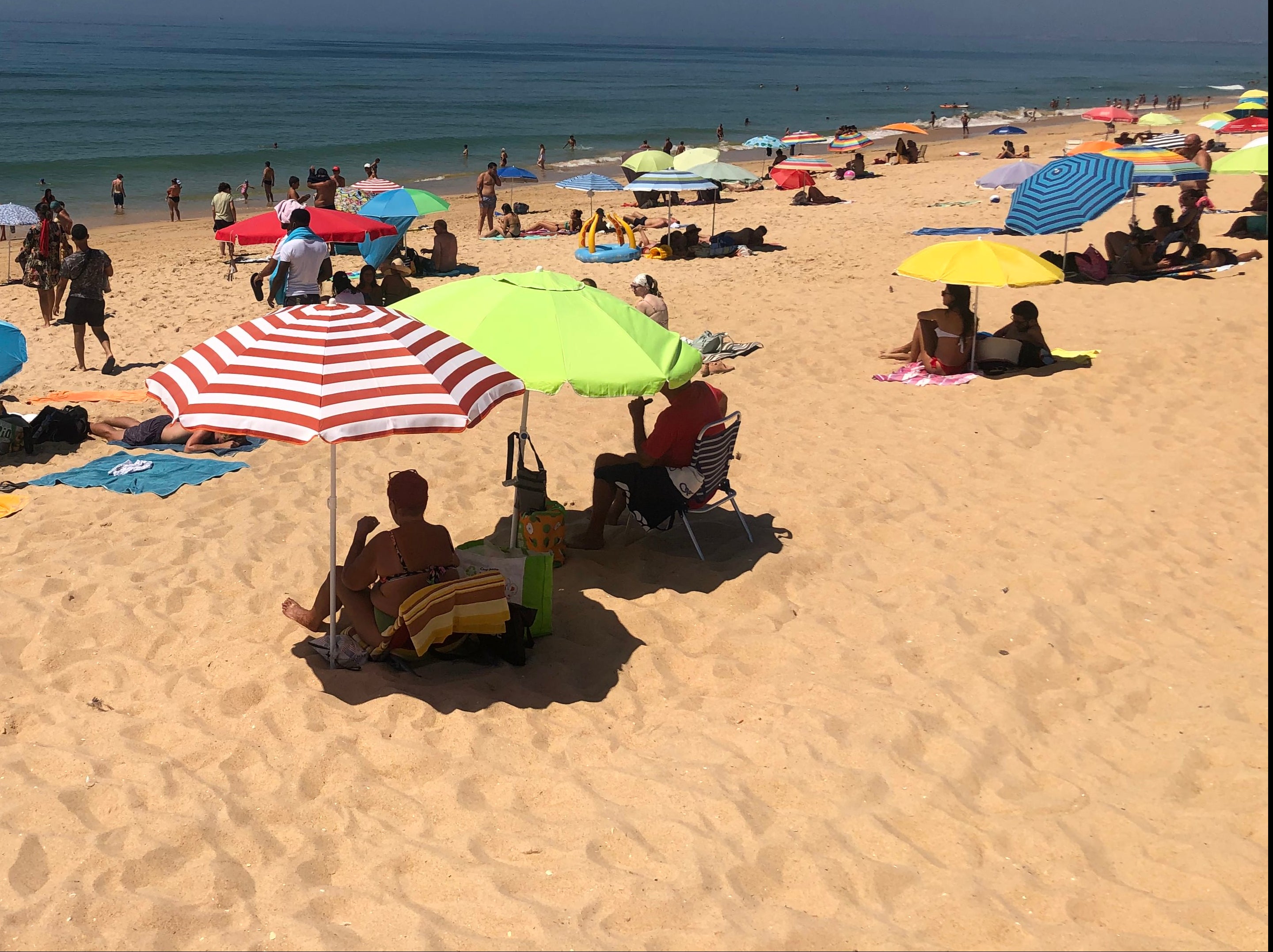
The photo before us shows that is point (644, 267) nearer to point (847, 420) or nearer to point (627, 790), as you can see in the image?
point (847, 420)

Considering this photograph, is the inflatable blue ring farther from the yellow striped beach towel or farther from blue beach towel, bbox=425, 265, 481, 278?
the yellow striped beach towel

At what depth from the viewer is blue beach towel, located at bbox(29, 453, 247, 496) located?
6.59m

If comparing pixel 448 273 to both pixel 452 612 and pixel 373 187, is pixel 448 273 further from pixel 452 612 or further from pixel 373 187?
pixel 452 612

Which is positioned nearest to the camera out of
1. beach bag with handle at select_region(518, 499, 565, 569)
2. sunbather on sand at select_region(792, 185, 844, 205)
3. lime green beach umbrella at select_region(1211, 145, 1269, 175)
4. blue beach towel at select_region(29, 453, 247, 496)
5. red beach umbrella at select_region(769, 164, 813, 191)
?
beach bag with handle at select_region(518, 499, 565, 569)

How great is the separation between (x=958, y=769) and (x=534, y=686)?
181 cm

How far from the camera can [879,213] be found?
62.1 ft

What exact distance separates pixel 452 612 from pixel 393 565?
1.08ft

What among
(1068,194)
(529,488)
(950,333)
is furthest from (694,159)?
(529,488)

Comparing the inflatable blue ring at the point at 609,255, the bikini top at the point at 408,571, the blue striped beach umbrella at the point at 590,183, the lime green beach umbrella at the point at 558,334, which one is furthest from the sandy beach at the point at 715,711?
the blue striped beach umbrella at the point at 590,183

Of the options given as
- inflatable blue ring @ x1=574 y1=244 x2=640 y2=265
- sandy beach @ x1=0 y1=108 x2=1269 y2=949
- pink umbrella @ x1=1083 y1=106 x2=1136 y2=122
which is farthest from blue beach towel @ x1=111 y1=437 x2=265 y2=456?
pink umbrella @ x1=1083 y1=106 x2=1136 y2=122

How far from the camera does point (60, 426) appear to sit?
24.8ft

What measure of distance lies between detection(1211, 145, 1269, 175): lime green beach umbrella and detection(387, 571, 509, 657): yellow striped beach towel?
1175cm

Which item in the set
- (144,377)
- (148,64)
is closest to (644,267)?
(144,377)

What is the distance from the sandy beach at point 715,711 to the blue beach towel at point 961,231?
781cm
